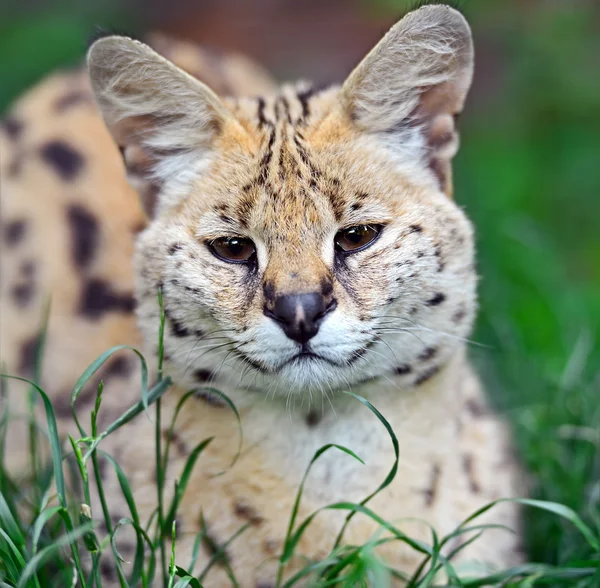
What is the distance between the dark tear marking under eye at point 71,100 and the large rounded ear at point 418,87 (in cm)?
204

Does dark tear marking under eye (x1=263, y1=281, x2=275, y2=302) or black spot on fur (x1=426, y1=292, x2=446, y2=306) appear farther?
black spot on fur (x1=426, y1=292, x2=446, y2=306)

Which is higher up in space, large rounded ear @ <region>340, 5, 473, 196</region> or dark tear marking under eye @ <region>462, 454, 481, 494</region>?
large rounded ear @ <region>340, 5, 473, 196</region>

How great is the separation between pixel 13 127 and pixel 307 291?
263cm

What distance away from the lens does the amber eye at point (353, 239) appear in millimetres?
3107

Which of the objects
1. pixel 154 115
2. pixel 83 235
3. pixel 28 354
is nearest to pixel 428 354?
pixel 154 115

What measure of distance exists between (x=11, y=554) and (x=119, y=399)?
914 mm

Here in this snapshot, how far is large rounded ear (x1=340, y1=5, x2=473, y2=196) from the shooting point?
3.17 m

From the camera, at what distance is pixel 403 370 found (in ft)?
10.8

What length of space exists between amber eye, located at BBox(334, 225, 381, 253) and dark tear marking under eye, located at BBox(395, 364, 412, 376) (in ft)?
1.40

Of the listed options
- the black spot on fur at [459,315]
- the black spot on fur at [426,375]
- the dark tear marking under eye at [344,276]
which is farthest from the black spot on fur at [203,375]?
the black spot on fur at [459,315]

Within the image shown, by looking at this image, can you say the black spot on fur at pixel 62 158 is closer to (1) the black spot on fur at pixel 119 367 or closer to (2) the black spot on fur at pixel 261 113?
(1) the black spot on fur at pixel 119 367

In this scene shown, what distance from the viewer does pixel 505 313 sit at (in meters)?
5.61

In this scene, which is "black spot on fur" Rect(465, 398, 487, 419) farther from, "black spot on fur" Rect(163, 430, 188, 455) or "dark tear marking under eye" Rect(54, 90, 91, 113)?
"dark tear marking under eye" Rect(54, 90, 91, 113)

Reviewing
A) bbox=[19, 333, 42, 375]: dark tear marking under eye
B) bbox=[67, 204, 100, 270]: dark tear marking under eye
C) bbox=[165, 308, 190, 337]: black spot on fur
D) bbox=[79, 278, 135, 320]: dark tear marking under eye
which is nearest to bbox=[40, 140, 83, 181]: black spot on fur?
bbox=[67, 204, 100, 270]: dark tear marking under eye
